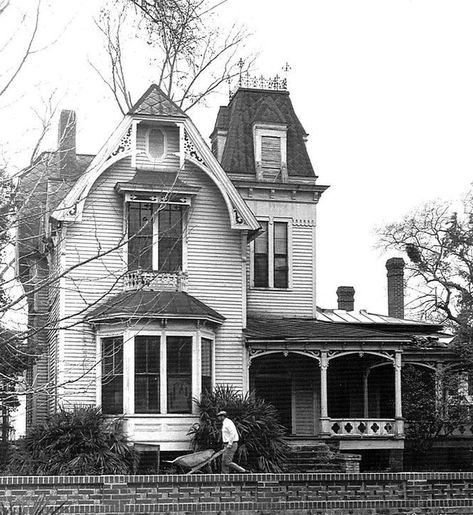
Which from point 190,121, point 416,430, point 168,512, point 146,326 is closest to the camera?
point 168,512

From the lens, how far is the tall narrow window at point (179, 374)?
25.6 m

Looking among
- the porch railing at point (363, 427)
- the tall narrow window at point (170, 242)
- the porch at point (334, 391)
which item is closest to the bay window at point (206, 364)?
the porch at point (334, 391)

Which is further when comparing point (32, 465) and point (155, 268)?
point (155, 268)

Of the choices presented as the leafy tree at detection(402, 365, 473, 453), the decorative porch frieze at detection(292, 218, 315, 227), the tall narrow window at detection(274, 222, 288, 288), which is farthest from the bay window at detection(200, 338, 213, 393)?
the leafy tree at detection(402, 365, 473, 453)

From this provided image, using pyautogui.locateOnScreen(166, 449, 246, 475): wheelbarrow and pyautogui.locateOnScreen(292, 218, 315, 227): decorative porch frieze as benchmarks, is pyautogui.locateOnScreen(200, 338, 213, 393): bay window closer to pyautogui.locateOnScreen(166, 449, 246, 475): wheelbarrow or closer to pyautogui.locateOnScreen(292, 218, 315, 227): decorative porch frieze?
pyautogui.locateOnScreen(166, 449, 246, 475): wheelbarrow

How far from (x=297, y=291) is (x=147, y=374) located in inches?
255

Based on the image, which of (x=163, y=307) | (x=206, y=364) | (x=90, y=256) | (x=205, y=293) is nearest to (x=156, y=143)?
(x=90, y=256)

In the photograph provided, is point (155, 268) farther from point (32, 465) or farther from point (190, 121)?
point (32, 465)

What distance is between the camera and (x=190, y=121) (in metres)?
27.1

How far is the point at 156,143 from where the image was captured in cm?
2731

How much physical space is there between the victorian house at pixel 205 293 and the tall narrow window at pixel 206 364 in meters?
0.04

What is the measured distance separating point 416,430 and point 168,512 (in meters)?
14.4

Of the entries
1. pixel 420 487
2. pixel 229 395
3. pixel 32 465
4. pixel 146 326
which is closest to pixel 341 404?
pixel 229 395

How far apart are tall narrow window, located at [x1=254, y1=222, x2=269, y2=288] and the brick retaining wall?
42.2 feet
